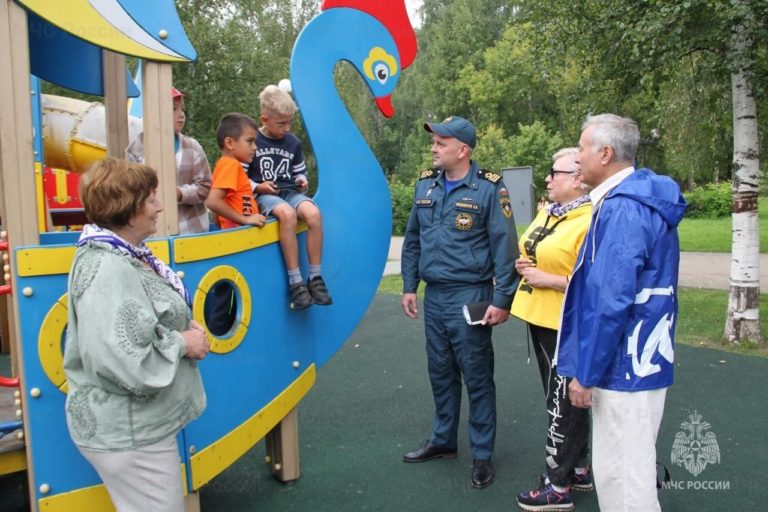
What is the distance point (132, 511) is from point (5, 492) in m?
1.91

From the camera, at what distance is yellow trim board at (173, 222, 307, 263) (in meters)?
2.34

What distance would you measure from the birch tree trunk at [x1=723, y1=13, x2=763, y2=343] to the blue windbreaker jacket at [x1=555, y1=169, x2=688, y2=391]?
430 cm

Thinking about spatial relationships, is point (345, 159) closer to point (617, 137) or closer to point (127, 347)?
point (617, 137)

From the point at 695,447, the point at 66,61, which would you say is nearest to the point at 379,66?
the point at 66,61

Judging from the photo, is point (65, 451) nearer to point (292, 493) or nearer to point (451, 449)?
point (292, 493)

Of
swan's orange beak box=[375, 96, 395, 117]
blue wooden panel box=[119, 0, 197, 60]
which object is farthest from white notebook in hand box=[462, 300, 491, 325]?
blue wooden panel box=[119, 0, 197, 60]

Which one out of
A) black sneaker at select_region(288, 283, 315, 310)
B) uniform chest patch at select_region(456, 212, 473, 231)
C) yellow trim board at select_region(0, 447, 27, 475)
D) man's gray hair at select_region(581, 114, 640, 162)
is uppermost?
man's gray hair at select_region(581, 114, 640, 162)

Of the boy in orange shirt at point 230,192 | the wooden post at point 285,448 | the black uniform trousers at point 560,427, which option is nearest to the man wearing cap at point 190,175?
the boy in orange shirt at point 230,192

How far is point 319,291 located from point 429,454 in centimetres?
121

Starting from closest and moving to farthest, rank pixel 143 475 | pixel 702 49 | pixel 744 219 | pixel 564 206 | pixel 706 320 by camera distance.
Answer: pixel 143 475
pixel 564 206
pixel 744 219
pixel 702 49
pixel 706 320

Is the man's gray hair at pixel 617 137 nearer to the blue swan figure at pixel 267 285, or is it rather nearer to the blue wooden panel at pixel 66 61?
the blue swan figure at pixel 267 285

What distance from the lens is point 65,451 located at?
210 cm

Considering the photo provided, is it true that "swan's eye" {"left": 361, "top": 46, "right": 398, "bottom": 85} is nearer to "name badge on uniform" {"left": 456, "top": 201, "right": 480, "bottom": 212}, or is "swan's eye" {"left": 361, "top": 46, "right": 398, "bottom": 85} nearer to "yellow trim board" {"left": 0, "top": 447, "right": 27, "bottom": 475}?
"name badge on uniform" {"left": 456, "top": 201, "right": 480, "bottom": 212}

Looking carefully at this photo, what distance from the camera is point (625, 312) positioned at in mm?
2033
